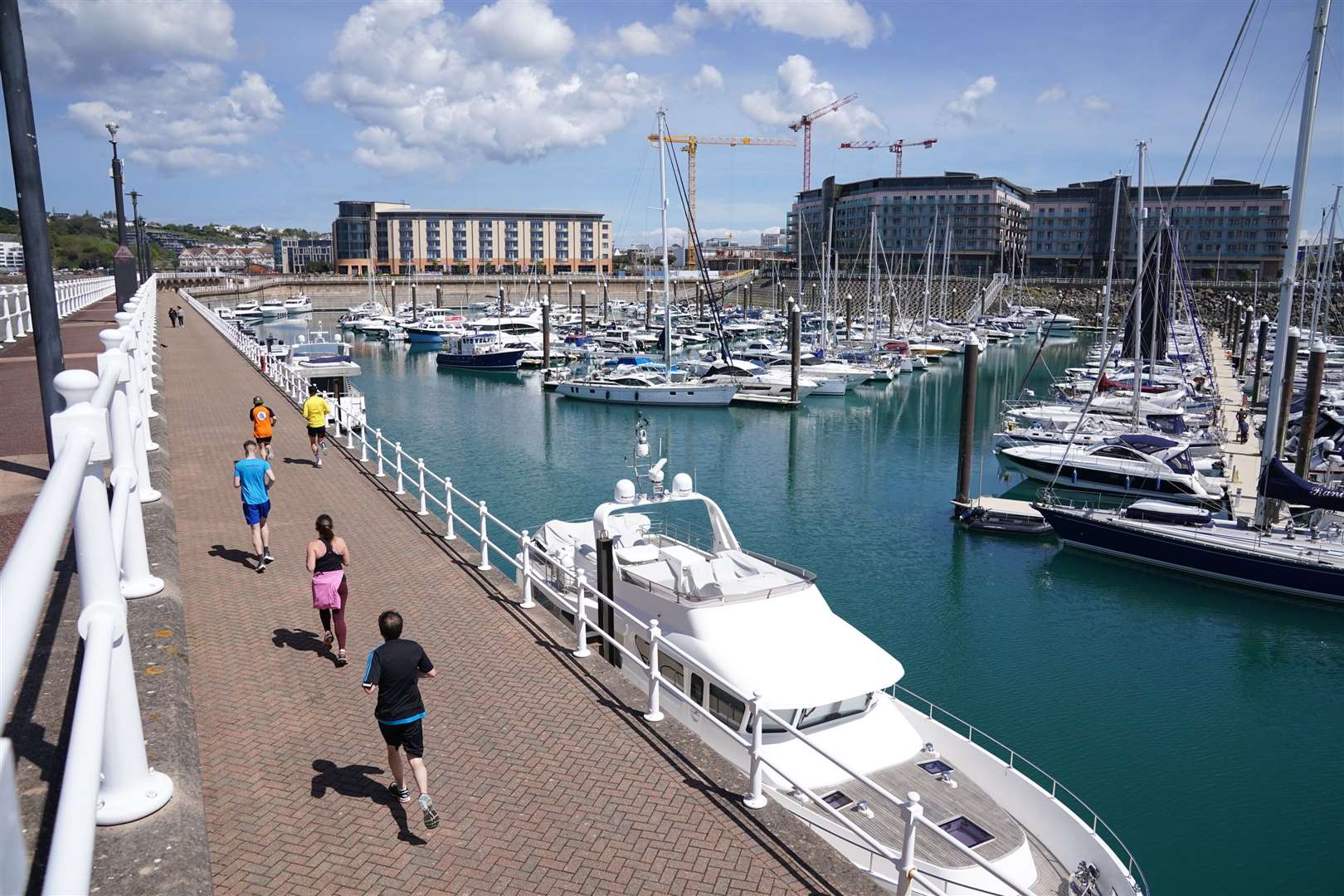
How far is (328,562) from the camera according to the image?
10242mm

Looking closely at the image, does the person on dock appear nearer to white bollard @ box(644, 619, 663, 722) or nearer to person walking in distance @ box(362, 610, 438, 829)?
white bollard @ box(644, 619, 663, 722)

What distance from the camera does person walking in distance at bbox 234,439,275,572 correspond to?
12797 mm

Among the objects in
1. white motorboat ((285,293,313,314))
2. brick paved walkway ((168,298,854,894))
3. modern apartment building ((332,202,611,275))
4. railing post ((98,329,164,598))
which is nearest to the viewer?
brick paved walkway ((168,298,854,894))

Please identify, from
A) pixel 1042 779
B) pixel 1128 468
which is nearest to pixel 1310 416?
pixel 1128 468

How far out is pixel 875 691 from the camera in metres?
13.7

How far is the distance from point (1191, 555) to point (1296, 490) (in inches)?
130

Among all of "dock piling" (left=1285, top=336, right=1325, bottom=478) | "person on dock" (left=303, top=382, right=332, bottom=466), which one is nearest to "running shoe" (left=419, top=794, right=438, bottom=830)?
"person on dock" (left=303, top=382, right=332, bottom=466)

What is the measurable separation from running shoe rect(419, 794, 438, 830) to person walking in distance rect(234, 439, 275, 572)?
22.7 ft

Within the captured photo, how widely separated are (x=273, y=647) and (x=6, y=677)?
898cm

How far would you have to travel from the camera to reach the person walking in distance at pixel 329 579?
10.1 m

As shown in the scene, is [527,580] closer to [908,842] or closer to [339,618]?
[339,618]

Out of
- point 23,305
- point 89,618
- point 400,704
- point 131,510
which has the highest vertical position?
point 23,305

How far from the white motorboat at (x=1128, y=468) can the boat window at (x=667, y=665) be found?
24.3 meters

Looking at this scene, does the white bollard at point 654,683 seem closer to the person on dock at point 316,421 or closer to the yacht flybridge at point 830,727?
the yacht flybridge at point 830,727
